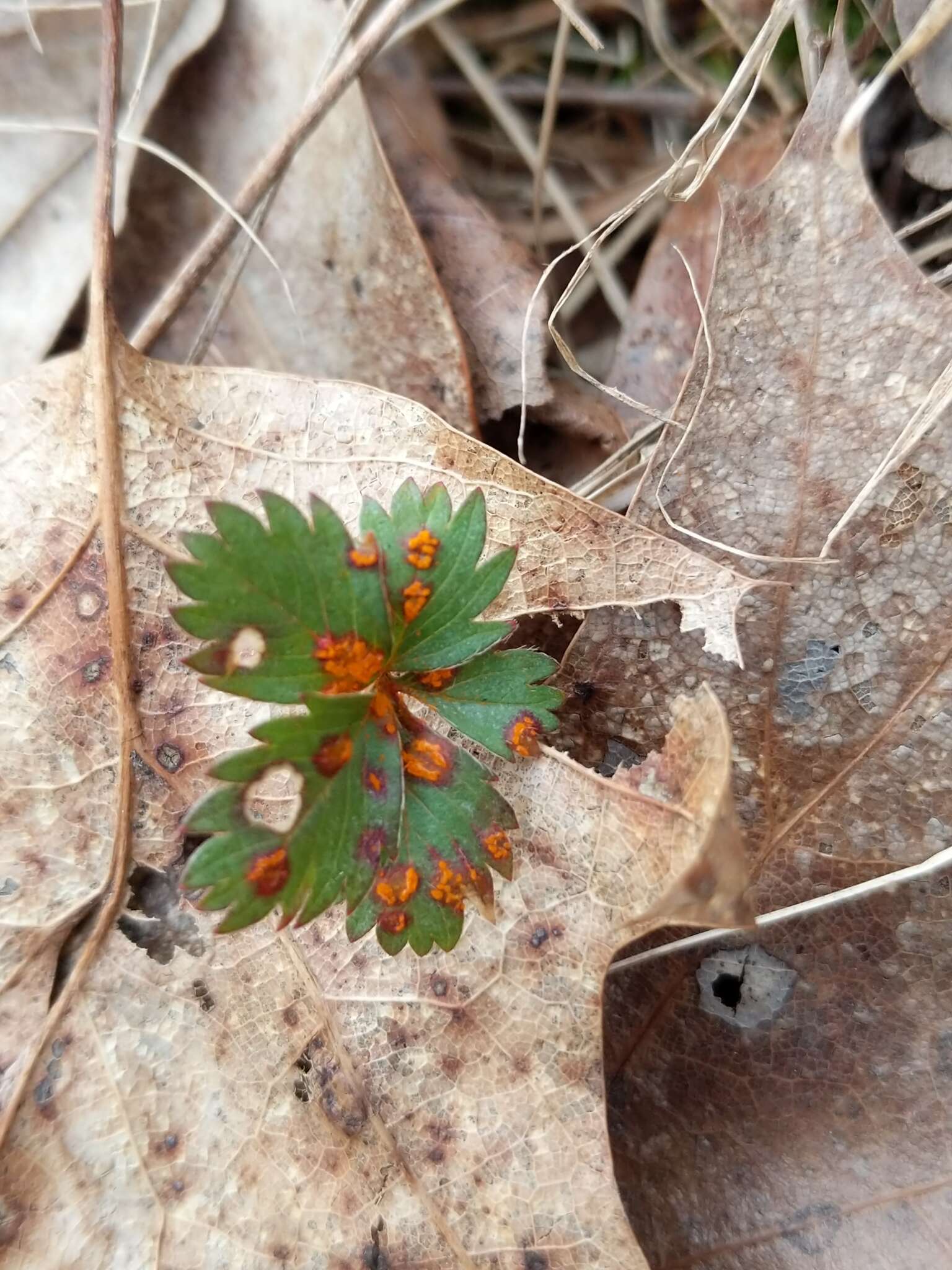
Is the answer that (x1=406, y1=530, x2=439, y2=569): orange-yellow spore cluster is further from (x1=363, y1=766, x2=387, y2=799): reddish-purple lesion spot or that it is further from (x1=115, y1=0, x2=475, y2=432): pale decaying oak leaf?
(x1=115, y1=0, x2=475, y2=432): pale decaying oak leaf

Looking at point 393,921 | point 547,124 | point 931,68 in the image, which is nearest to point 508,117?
point 547,124

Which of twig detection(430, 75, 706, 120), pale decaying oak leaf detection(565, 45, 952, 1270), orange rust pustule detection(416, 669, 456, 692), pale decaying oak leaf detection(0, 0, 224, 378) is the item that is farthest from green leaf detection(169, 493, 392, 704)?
twig detection(430, 75, 706, 120)

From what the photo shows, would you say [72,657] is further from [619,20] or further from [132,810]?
[619,20]

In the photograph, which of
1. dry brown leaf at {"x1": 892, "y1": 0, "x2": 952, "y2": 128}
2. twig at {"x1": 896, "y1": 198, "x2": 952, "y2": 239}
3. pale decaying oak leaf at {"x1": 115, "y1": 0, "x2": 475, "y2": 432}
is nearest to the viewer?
dry brown leaf at {"x1": 892, "y1": 0, "x2": 952, "y2": 128}

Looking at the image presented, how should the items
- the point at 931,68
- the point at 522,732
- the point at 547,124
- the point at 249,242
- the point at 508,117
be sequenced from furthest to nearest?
the point at 508,117 → the point at 547,124 → the point at 249,242 → the point at 931,68 → the point at 522,732

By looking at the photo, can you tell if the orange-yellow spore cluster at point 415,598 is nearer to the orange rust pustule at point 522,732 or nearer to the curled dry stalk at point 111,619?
the orange rust pustule at point 522,732

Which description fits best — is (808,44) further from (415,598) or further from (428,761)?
(428,761)

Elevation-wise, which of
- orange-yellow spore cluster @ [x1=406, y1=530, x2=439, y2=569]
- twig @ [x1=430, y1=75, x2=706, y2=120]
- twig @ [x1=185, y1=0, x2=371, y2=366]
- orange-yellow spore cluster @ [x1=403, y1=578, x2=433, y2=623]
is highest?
twig @ [x1=430, y1=75, x2=706, y2=120]

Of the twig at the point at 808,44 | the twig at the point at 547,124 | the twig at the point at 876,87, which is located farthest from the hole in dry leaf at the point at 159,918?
the twig at the point at 808,44
